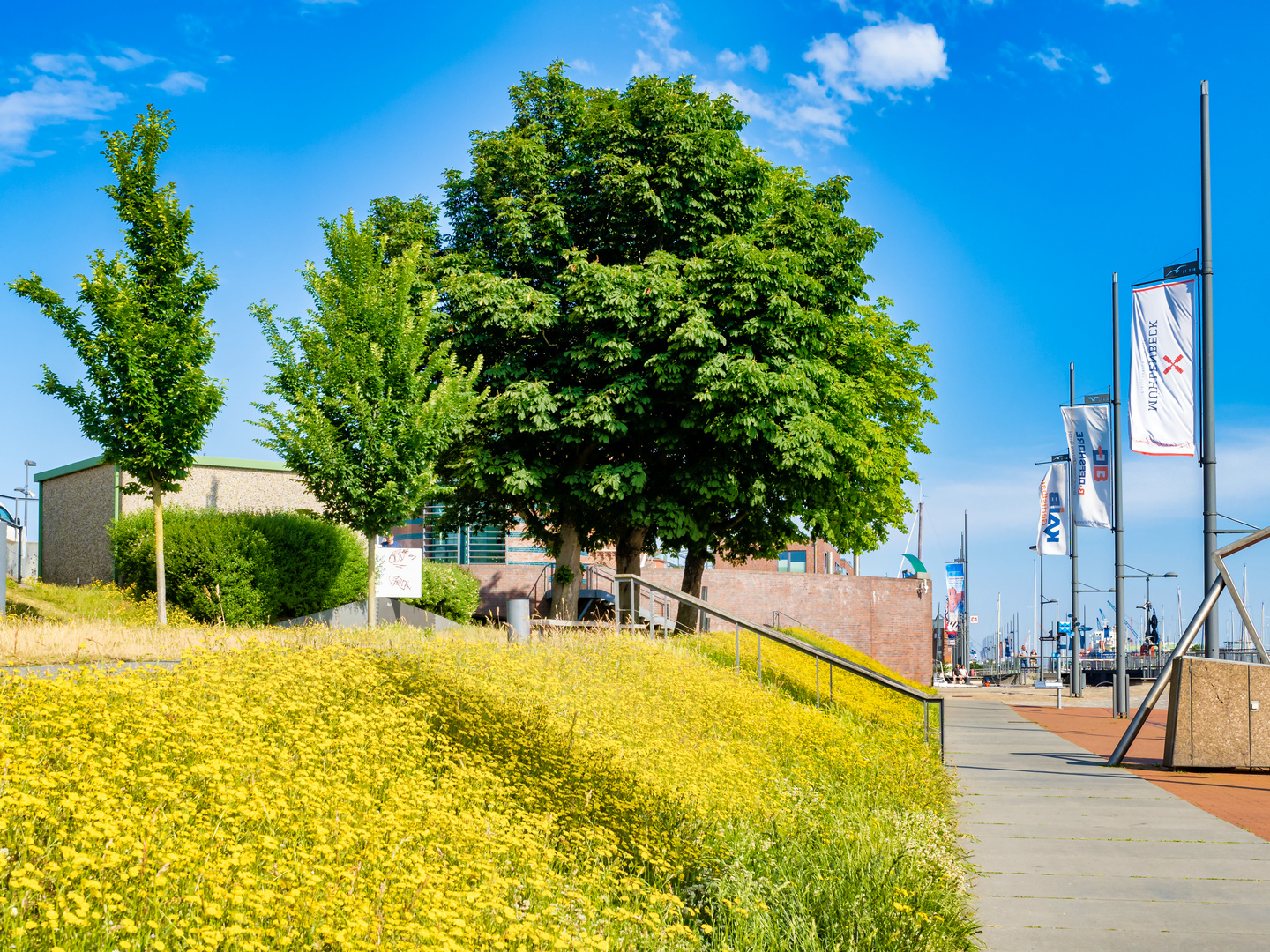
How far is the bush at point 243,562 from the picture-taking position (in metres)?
17.2

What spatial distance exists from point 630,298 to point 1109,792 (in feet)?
38.5

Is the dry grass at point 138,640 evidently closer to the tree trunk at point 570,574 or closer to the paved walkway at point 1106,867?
the tree trunk at point 570,574

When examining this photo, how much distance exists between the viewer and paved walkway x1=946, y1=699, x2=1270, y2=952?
5.45 m

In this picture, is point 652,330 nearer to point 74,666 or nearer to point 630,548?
point 630,548

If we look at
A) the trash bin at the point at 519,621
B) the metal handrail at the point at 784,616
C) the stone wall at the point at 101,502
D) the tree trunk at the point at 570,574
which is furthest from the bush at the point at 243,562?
the metal handrail at the point at 784,616

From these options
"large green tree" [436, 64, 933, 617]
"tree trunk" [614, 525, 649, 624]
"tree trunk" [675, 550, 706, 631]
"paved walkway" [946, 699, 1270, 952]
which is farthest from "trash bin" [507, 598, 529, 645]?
"tree trunk" [675, 550, 706, 631]

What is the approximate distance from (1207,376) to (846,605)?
26232 millimetres

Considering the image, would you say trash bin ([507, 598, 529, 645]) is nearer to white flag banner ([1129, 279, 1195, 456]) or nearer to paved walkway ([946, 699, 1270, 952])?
paved walkway ([946, 699, 1270, 952])

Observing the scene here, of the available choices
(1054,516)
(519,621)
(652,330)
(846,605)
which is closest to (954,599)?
(846,605)

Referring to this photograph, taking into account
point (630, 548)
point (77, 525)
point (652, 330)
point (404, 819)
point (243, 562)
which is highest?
point (652, 330)

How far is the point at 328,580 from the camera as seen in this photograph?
1952cm

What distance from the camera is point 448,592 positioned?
2439 centimetres

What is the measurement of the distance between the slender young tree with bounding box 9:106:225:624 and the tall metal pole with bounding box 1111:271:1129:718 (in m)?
19.8

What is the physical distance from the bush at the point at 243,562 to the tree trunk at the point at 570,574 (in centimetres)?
451
